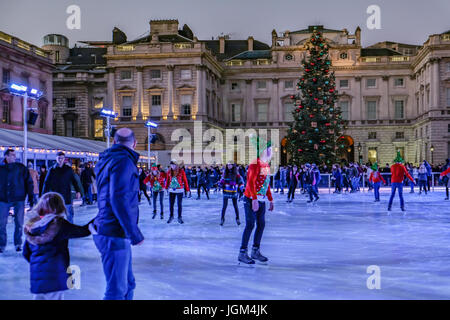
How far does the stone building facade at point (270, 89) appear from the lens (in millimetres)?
50688

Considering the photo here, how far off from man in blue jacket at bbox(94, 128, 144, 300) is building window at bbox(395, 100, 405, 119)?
58.1m

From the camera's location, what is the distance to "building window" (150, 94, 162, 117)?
52.3 meters

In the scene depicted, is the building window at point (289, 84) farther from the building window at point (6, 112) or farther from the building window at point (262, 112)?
the building window at point (6, 112)

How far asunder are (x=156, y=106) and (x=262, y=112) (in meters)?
13.8

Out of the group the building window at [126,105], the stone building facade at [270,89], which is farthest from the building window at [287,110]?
the building window at [126,105]

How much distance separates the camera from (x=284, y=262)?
279 inches

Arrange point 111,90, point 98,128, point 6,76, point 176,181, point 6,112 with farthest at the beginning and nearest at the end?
point 98,128 → point 111,90 → point 6,112 → point 6,76 → point 176,181

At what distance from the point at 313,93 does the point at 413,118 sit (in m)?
27.6

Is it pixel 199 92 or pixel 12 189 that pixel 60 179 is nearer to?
pixel 12 189

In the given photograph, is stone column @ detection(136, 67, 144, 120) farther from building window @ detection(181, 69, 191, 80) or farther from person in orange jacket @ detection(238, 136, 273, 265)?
person in orange jacket @ detection(238, 136, 273, 265)

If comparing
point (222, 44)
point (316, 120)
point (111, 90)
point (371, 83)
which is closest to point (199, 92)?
point (111, 90)

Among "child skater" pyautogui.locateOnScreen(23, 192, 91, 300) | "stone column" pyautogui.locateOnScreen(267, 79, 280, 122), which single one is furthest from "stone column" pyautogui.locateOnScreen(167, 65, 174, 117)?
"child skater" pyautogui.locateOnScreen(23, 192, 91, 300)
